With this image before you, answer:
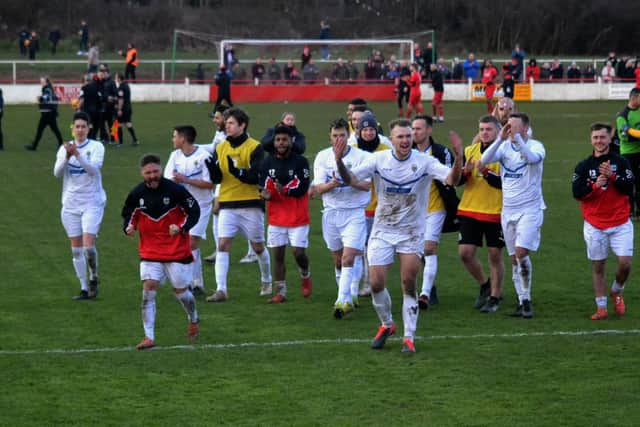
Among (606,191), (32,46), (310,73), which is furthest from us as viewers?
(32,46)

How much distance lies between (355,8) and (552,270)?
192ft

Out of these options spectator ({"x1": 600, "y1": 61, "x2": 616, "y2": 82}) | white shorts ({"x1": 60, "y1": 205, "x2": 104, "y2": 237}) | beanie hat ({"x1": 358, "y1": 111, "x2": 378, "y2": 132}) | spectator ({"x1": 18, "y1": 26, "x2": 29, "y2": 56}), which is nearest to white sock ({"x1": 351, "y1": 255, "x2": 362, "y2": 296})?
beanie hat ({"x1": 358, "y1": 111, "x2": 378, "y2": 132})

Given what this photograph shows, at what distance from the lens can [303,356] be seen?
9984 millimetres

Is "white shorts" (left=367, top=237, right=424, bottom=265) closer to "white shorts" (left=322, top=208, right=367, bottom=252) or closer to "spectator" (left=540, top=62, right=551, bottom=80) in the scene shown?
"white shorts" (left=322, top=208, right=367, bottom=252)

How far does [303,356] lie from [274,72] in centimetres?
3969

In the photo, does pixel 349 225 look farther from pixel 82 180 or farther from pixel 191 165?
pixel 82 180

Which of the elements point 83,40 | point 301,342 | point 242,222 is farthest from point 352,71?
point 301,342

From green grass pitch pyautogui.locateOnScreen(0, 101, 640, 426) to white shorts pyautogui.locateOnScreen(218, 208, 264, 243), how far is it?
0.78m

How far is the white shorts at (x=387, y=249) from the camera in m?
9.87

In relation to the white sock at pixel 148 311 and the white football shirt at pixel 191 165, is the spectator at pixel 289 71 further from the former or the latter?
the white sock at pixel 148 311

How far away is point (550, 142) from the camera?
99.3 feet

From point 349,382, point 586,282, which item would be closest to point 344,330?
point 349,382

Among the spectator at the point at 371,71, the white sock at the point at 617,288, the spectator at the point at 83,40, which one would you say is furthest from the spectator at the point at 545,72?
the white sock at the point at 617,288

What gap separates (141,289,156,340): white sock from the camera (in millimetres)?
10133
